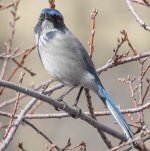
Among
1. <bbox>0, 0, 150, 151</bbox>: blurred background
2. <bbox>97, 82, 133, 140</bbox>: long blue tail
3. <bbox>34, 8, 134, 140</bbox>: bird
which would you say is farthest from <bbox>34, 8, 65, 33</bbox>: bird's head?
<bbox>0, 0, 150, 151</bbox>: blurred background

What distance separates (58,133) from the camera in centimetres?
1112

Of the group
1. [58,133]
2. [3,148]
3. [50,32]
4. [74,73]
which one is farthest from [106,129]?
[58,133]

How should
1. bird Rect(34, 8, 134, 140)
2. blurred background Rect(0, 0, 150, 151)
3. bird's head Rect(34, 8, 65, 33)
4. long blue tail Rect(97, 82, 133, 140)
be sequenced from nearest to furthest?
long blue tail Rect(97, 82, 133, 140) → bird Rect(34, 8, 134, 140) → bird's head Rect(34, 8, 65, 33) → blurred background Rect(0, 0, 150, 151)

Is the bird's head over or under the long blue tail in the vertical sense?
over

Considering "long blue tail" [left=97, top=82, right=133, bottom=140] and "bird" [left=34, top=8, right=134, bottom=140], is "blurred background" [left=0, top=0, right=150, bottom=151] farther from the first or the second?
"long blue tail" [left=97, top=82, right=133, bottom=140]

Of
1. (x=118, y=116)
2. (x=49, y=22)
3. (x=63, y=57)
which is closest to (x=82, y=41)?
(x=49, y=22)

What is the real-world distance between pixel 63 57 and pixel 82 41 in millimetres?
9383

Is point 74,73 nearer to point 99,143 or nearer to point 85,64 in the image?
point 85,64

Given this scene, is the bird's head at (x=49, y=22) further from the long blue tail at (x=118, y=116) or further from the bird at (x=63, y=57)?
the long blue tail at (x=118, y=116)

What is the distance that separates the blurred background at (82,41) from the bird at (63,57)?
6.22m

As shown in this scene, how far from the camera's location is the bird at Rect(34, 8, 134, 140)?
3.98m

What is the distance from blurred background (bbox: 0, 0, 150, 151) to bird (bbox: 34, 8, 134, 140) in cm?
622

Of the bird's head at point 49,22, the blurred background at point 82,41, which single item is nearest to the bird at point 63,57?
the bird's head at point 49,22

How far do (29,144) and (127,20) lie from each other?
154 inches
